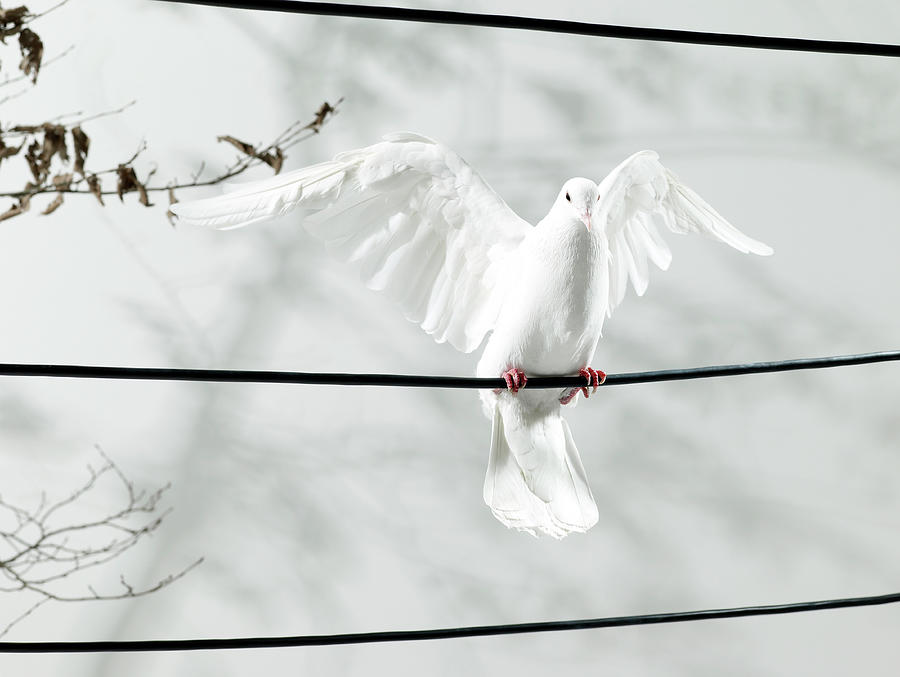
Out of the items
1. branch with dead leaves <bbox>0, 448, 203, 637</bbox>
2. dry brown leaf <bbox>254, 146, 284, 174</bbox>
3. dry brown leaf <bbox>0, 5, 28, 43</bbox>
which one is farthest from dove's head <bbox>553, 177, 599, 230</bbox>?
branch with dead leaves <bbox>0, 448, 203, 637</bbox>

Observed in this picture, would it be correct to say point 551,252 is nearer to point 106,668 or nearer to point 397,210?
point 397,210

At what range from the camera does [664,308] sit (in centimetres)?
185

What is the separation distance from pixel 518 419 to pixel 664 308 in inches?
32.8

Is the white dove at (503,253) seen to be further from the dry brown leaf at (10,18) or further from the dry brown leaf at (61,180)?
the dry brown leaf at (10,18)

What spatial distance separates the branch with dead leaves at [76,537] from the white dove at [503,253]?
2.51ft

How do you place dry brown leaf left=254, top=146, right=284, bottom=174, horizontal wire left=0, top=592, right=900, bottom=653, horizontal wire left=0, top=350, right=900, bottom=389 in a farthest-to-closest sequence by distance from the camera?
1. dry brown leaf left=254, top=146, right=284, bottom=174
2. horizontal wire left=0, top=592, right=900, bottom=653
3. horizontal wire left=0, top=350, right=900, bottom=389

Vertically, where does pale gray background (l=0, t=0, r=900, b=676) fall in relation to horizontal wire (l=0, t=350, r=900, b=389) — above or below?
above

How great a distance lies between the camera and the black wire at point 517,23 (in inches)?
26.1

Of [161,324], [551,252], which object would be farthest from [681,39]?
[161,324]

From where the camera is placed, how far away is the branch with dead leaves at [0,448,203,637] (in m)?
1.63

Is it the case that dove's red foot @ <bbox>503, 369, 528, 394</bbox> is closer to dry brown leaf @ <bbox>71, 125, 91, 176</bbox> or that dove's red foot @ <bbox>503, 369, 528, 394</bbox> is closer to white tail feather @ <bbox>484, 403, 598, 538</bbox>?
white tail feather @ <bbox>484, 403, 598, 538</bbox>

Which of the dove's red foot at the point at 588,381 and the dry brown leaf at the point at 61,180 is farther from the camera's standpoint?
the dove's red foot at the point at 588,381

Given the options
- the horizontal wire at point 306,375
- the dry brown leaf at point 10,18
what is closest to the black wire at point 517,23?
the dry brown leaf at point 10,18

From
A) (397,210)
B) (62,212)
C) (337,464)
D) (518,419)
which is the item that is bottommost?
(518,419)
